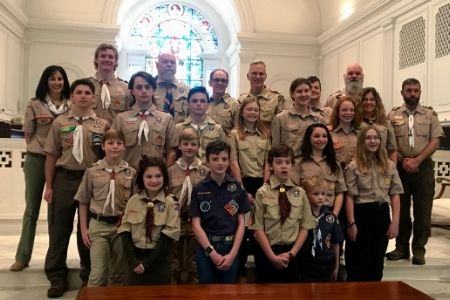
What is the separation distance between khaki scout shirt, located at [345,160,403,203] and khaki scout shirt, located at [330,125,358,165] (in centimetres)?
23

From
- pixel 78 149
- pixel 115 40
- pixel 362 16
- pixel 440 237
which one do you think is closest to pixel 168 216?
pixel 78 149

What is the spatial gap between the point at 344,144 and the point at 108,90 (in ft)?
6.34

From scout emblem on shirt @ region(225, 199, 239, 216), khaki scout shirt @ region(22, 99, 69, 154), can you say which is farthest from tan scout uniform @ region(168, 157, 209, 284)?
khaki scout shirt @ region(22, 99, 69, 154)

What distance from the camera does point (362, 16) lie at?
29.4ft

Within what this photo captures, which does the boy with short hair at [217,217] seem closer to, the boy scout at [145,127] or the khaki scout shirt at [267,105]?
the boy scout at [145,127]

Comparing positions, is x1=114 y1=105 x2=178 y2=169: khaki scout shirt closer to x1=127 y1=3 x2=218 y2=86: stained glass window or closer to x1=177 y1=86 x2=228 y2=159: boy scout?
x1=177 y1=86 x2=228 y2=159: boy scout

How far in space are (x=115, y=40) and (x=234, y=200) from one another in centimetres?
851

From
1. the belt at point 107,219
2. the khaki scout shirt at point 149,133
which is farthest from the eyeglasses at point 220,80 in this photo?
the belt at point 107,219


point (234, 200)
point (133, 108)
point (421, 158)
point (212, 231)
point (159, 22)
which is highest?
point (159, 22)

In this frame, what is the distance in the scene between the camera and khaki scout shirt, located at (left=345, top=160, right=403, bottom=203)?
3625mm

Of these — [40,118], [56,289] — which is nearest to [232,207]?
[56,289]

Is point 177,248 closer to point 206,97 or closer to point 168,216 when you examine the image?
point 168,216

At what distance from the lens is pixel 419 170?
171 inches

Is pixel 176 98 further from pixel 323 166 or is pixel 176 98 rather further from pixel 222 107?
pixel 323 166
